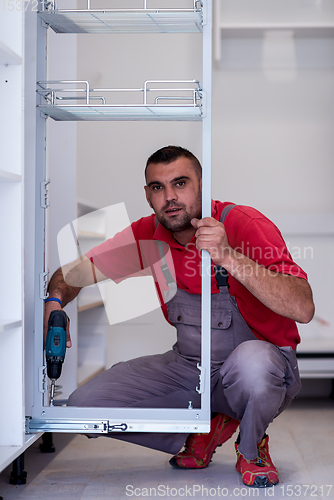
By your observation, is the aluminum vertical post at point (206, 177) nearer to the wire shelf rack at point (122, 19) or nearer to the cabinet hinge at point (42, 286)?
the wire shelf rack at point (122, 19)

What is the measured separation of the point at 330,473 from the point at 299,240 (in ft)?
4.83

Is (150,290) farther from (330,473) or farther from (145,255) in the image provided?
(330,473)

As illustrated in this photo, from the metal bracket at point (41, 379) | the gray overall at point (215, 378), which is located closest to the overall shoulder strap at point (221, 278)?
the gray overall at point (215, 378)

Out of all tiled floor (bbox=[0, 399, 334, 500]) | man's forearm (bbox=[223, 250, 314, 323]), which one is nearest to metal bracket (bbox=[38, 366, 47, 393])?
tiled floor (bbox=[0, 399, 334, 500])

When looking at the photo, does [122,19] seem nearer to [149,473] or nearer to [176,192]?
[176,192]

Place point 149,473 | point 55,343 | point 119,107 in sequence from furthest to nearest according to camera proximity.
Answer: point 149,473 < point 55,343 < point 119,107

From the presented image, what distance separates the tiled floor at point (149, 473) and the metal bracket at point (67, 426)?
0.16 m

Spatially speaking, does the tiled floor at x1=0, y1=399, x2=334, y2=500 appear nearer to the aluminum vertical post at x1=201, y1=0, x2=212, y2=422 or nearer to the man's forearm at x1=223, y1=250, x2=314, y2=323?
the aluminum vertical post at x1=201, y1=0, x2=212, y2=422

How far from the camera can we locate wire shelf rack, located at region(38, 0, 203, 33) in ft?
4.55

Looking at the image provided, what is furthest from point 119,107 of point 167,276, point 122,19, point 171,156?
point 167,276

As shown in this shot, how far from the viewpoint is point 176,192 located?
1.77 meters

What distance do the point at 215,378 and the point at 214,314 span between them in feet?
0.65

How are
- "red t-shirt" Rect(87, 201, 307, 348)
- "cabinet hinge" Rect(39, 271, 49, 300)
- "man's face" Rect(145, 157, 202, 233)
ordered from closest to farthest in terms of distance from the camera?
"cabinet hinge" Rect(39, 271, 49, 300)
"red t-shirt" Rect(87, 201, 307, 348)
"man's face" Rect(145, 157, 202, 233)

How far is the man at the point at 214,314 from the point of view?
1484mm
